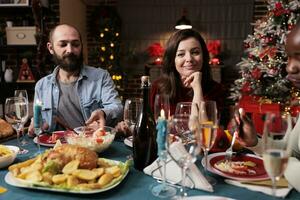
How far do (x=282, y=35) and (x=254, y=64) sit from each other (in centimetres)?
45

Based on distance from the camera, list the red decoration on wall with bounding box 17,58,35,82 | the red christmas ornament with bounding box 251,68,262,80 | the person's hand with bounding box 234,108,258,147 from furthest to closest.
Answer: the red decoration on wall with bounding box 17,58,35,82 → the red christmas ornament with bounding box 251,68,262,80 → the person's hand with bounding box 234,108,258,147

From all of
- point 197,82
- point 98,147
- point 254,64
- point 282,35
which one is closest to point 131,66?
point 254,64

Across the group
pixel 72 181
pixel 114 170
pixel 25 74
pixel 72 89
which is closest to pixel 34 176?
pixel 72 181

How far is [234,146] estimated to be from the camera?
1270 mm

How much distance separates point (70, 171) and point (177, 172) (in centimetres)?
34

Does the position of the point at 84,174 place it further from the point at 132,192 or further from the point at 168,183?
the point at 168,183

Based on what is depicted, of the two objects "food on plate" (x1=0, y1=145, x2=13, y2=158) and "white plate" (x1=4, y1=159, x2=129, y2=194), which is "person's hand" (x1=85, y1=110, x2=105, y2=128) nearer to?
"food on plate" (x1=0, y1=145, x2=13, y2=158)

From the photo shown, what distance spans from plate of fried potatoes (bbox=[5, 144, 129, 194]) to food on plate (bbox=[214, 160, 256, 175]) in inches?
13.1

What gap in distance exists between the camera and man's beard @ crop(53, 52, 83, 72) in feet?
7.22

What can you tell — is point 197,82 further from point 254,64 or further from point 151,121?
point 254,64

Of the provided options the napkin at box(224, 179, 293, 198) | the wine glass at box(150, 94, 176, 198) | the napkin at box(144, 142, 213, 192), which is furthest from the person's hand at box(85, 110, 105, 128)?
the napkin at box(224, 179, 293, 198)

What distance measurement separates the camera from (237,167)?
3.45ft

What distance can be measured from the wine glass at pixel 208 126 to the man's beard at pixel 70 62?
1.43 metres

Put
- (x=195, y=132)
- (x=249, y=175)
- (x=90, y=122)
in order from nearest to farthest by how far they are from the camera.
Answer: (x=195, y=132)
(x=249, y=175)
(x=90, y=122)
